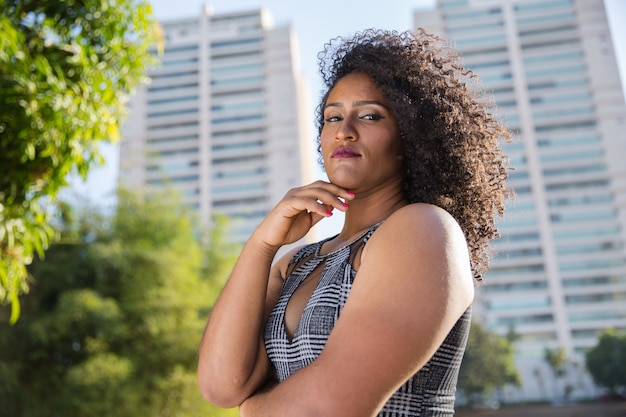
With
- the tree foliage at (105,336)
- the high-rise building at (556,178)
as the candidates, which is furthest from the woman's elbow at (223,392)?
the high-rise building at (556,178)

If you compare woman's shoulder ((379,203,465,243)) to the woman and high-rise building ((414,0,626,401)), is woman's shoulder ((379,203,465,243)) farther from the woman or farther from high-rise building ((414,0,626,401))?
high-rise building ((414,0,626,401))

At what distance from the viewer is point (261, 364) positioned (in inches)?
33.6

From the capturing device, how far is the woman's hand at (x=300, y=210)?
84 centimetres

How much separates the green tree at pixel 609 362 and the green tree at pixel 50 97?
2329cm

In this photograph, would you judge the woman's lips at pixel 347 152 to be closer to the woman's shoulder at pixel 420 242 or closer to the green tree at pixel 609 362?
the woman's shoulder at pixel 420 242

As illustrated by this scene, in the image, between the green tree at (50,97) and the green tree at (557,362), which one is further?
the green tree at (557,362)

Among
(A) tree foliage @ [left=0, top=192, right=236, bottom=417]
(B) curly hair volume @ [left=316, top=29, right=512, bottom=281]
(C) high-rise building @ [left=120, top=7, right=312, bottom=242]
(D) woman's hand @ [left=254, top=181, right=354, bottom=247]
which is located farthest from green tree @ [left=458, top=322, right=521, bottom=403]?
(D) woman's hand @ [left=254, top=181, right=354, bottom=247]

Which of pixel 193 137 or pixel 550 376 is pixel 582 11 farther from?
pixel 193 137

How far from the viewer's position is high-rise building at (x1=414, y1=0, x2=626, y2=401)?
91.4 feet

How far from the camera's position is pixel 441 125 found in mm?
882

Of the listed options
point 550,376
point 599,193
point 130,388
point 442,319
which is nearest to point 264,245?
point 442,319

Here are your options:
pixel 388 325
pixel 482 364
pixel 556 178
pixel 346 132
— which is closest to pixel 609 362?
pixel 482 364

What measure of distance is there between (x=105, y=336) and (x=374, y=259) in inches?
271

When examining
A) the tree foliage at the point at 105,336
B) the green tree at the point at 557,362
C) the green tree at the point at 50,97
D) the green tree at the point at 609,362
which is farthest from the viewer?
the green tree at the point at 557,362
